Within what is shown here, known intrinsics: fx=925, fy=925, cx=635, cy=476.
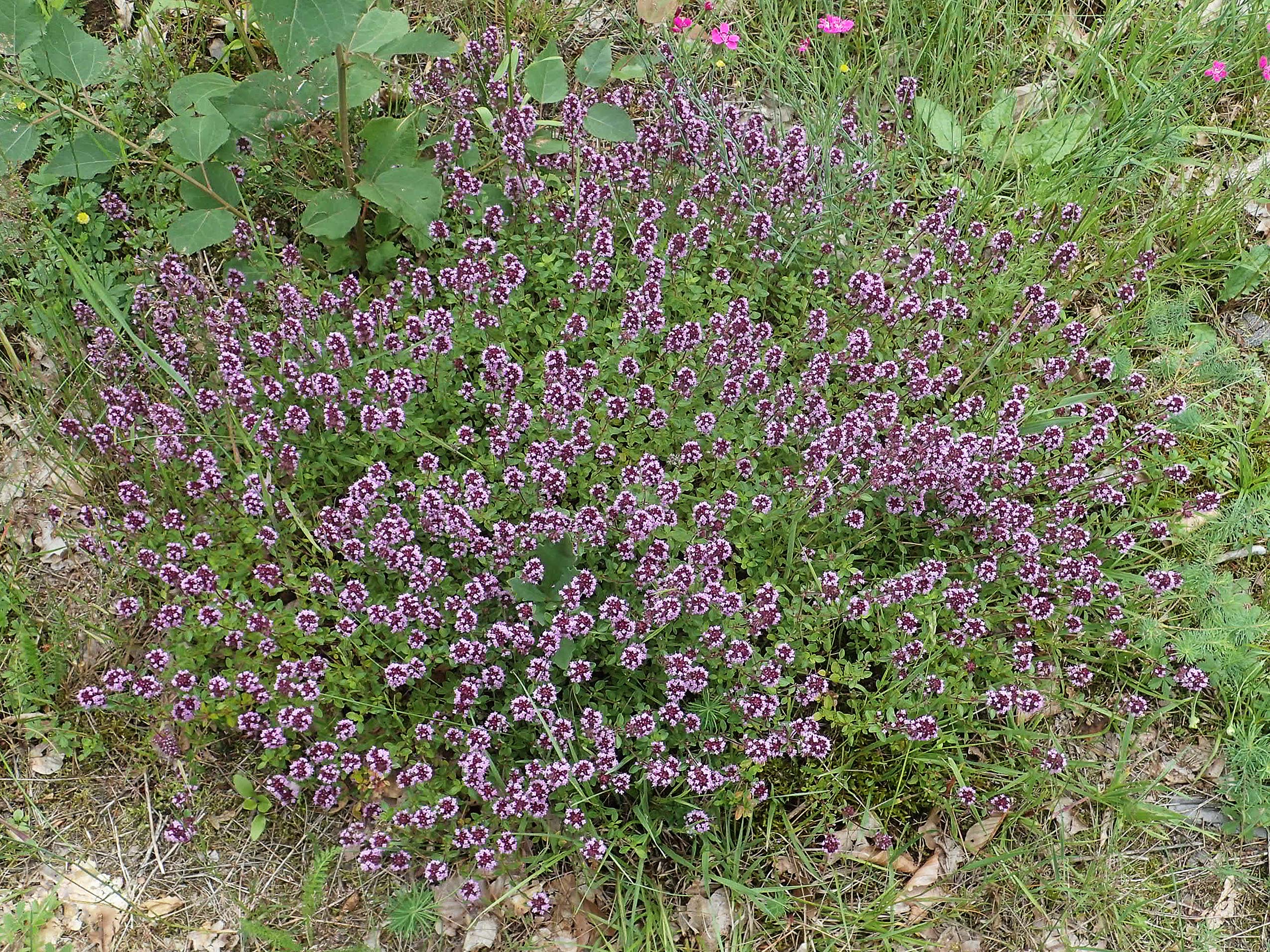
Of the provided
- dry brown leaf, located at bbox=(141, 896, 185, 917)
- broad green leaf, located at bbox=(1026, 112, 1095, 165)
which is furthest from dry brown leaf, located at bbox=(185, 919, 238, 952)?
broad green leaf, located at bbox=(1026, 112, 1095, 165)

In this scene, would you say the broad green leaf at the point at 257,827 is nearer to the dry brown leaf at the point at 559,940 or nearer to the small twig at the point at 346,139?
the dry brown leaf at the point at 559,940

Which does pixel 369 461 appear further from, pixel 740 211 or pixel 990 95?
pixel 990 95

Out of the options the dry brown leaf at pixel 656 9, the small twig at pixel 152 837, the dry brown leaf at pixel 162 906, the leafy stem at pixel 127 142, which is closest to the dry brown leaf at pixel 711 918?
the dry brown leaf at pixel 162 906

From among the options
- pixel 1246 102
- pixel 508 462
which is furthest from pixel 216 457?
pixel 1246 102

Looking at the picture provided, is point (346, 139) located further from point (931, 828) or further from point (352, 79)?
point (931, 828)

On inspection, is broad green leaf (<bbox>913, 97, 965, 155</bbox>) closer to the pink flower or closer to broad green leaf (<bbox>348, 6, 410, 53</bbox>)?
the pink flower

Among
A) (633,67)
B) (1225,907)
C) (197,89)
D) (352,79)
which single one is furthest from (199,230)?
(1225,907)
